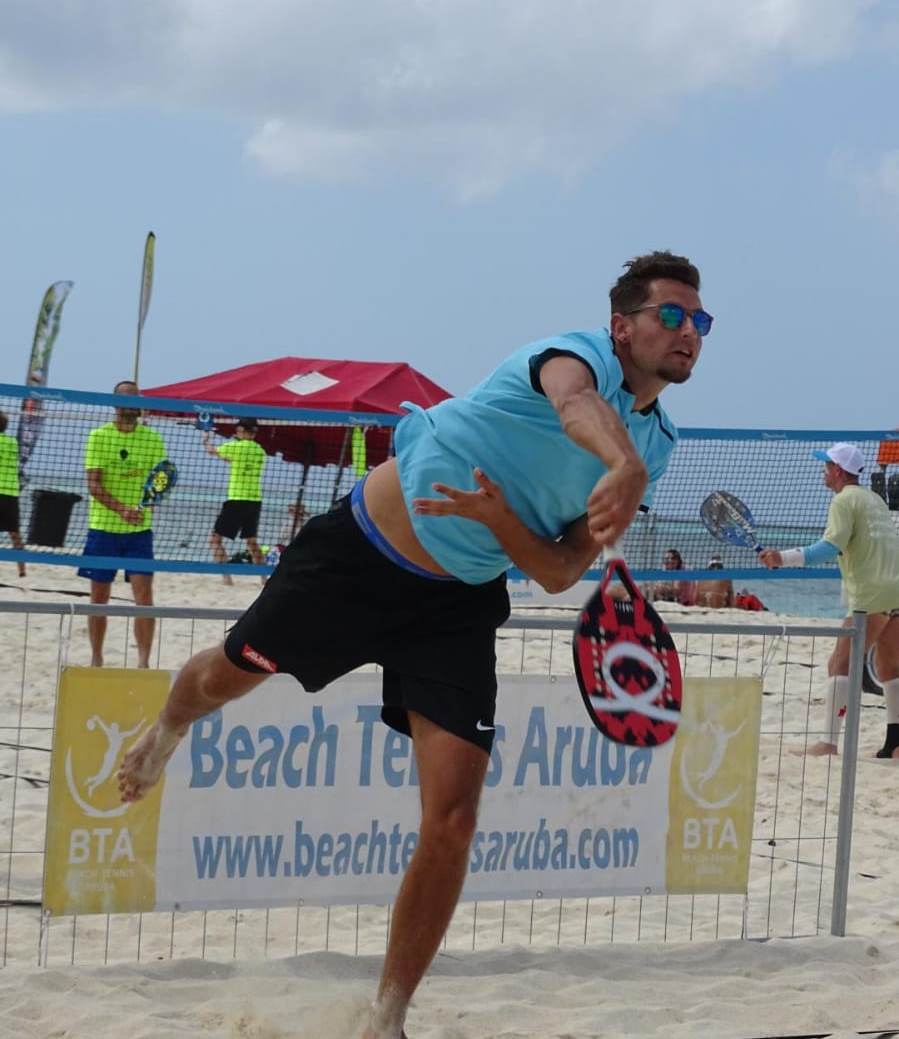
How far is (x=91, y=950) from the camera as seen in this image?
4.45 meters

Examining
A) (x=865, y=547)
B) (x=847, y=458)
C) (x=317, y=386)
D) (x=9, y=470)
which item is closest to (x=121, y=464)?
(x=9, y=470)

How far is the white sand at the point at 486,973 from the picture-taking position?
3762 millimetres

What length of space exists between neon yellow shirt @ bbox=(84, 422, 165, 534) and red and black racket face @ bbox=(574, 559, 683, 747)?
20.6 ft

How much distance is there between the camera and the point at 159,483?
9523 millimetres

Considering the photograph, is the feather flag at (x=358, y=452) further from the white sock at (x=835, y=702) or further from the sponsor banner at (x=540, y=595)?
the white sock at (x=835, y=702)

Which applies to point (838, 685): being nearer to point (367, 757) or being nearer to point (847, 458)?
point (847, 458)

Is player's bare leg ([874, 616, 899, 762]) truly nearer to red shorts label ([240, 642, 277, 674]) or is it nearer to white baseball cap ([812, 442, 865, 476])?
white baseball cap ([812, 442, 865, 476])

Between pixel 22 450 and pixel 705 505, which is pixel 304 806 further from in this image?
pixel 22 450

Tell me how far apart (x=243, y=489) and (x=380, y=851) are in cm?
757

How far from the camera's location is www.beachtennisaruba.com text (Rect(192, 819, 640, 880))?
13.9ft

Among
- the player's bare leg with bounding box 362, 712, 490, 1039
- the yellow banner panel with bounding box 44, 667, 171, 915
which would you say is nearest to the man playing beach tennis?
the player's bare leg with bounding box 362, 712, 490, 1039

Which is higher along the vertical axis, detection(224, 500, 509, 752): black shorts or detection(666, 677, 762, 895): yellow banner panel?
detection(224, 500, 509, 752): black shorts

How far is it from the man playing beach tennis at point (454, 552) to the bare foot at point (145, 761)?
1.08 feet

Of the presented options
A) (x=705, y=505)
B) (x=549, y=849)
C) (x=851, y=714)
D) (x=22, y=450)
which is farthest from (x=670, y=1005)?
(x=22, y=450)
